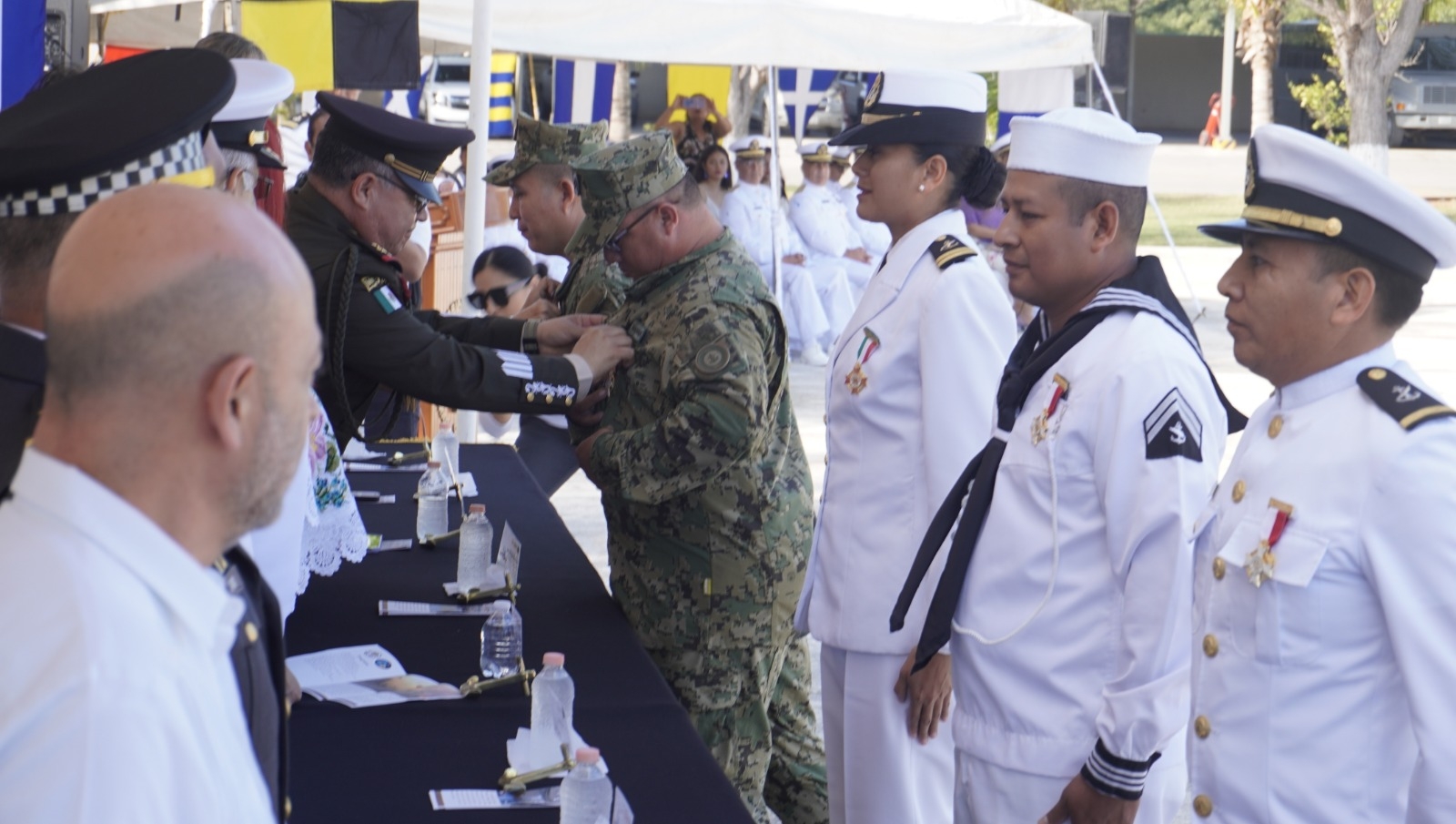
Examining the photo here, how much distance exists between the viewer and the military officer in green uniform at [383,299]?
3301 mm

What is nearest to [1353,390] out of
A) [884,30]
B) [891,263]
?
[891,263]

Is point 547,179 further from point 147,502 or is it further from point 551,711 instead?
point 147,502

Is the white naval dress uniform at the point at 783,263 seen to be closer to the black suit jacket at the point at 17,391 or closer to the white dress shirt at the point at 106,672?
the black suit jacket at the point at 17,391

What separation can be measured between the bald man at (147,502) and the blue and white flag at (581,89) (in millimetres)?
10995

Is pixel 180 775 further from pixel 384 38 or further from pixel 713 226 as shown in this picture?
pixel 384 38

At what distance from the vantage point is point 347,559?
3521mm

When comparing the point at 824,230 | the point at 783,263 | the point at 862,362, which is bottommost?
the point at 783,263

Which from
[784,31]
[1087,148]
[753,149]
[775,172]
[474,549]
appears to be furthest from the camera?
[753,149]

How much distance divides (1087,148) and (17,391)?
163cm

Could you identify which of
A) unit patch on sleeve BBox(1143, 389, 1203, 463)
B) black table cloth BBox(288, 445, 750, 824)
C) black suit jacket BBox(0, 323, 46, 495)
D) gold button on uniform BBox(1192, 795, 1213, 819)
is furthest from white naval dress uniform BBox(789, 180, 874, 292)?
black suit jacket BBox(0, 323, 46, 495)

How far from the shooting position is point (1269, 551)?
6.29 feet

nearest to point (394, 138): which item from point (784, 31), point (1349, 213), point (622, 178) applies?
point (622, 178)

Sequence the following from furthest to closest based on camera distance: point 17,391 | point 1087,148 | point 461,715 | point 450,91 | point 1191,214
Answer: point 450,91 < point 1191,214 < point 461,715 < point 1087,148 < point 17,391

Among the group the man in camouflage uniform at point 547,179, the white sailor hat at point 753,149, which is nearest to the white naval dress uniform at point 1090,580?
the man in camouflage uniform at point 547,179
